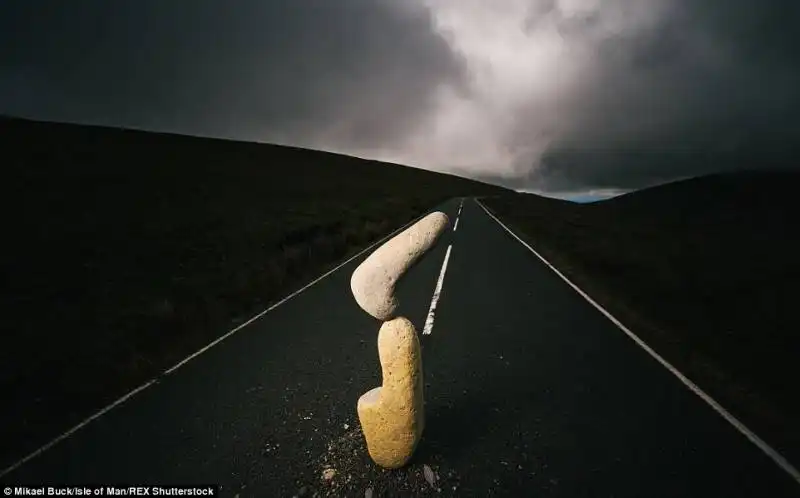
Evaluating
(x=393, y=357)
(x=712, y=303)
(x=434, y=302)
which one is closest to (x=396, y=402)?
(x=393, y=357)

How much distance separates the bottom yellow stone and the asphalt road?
0.78 ft

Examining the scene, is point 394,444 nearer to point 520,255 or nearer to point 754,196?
point 520,255

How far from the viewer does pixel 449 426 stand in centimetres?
414

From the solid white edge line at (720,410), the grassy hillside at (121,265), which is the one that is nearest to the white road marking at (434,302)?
the solid white edge line at (720,410)

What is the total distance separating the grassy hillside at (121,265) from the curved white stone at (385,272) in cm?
378

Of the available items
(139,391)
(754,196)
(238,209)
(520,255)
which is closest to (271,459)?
(139,391)

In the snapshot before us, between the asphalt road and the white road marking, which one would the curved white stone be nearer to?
the asphalt road

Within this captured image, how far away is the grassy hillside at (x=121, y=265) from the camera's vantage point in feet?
18.6

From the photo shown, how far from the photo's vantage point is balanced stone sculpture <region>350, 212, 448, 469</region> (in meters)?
3.28

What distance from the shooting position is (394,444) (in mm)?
3428

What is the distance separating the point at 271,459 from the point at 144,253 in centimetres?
1309

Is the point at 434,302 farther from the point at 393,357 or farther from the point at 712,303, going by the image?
the point at 712,303

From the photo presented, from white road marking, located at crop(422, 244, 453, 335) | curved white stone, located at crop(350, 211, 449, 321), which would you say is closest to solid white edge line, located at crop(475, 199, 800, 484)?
white road marking, located at crop(422, 244, 453, 335)

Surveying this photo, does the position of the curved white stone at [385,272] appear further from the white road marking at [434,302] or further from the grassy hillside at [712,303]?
the grassy hillside at [712,303]
